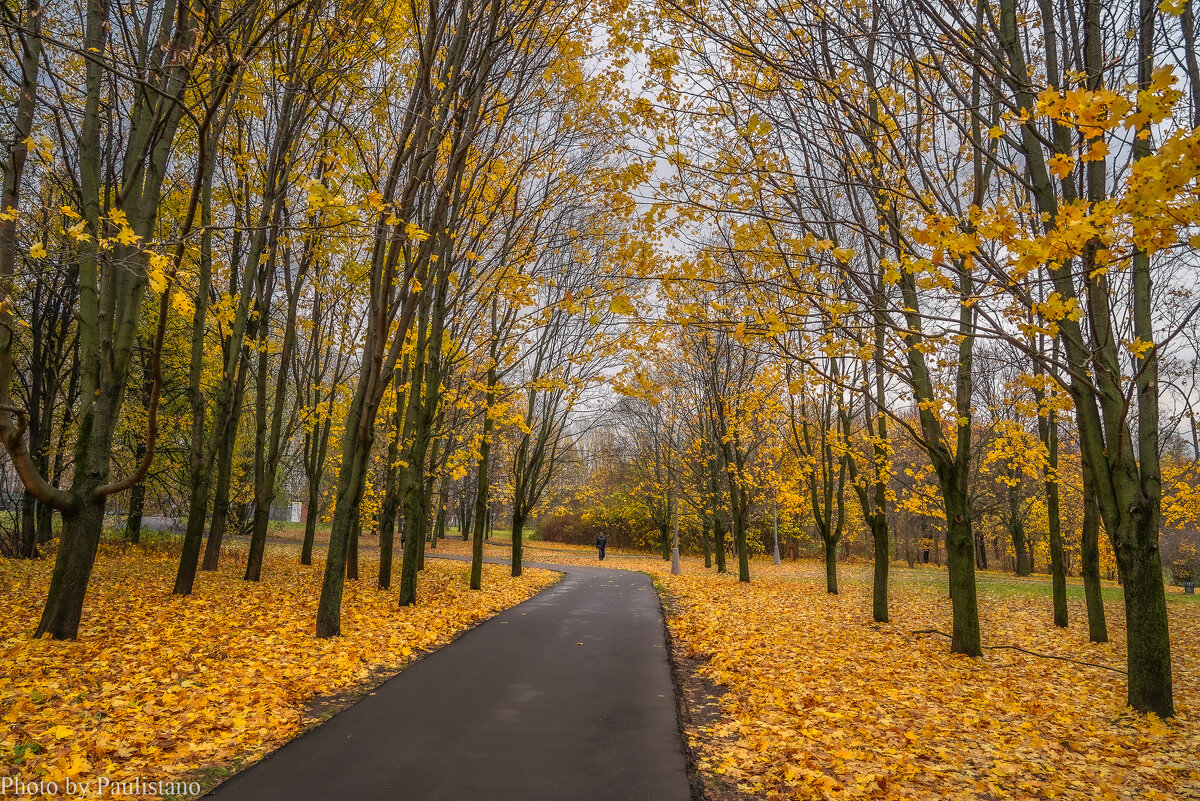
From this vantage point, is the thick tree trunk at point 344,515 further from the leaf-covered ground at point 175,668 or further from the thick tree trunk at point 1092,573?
the thick tree trunk at point 1092,573

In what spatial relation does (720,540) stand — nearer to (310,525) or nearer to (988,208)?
(310,525)

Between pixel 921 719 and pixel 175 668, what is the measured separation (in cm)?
661

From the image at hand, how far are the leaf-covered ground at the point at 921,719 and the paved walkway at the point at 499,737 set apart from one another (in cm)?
54

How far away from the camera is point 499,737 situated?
Result: 411 cm

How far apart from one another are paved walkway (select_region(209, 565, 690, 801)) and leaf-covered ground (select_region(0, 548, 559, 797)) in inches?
18.1

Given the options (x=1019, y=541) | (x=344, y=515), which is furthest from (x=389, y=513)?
(x=1019, y=541)

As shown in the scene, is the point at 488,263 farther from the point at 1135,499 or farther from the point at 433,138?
the point at 1135,499

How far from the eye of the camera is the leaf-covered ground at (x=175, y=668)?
3.50 metres

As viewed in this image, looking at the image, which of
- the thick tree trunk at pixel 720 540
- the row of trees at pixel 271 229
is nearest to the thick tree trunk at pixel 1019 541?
the thick tree trunk at pixel 720 540

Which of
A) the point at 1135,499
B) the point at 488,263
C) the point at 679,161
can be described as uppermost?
the point at 488,263

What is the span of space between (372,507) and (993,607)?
68.9ft

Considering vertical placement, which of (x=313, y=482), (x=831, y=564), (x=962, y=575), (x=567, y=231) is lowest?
(x=831, y=564)

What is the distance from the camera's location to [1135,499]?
523cm

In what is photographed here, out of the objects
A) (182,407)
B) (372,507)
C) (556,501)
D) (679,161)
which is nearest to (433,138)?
(679,161)
